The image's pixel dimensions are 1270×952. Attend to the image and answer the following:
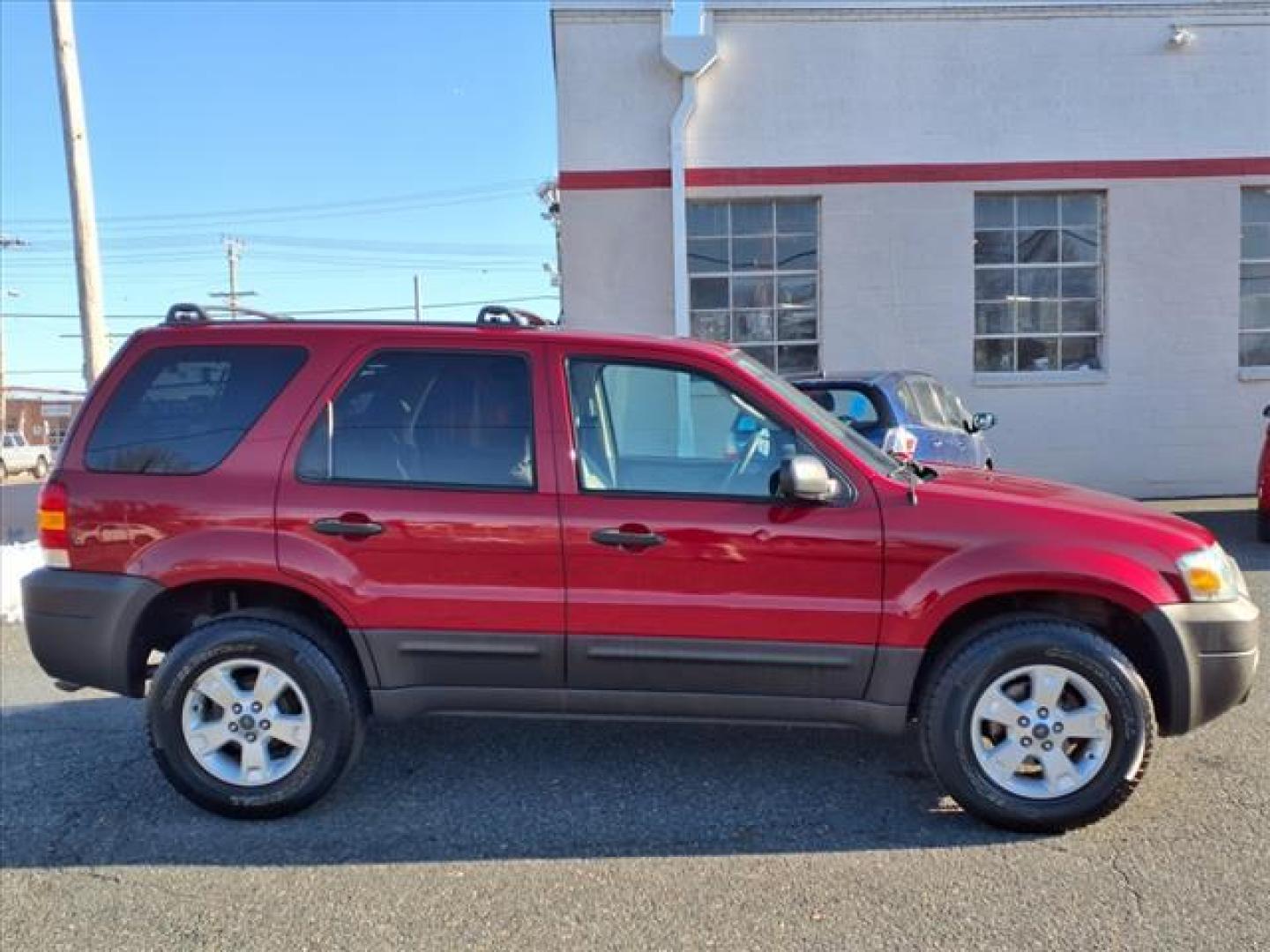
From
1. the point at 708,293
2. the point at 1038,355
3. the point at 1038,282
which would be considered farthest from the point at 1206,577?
the point at 1038,282

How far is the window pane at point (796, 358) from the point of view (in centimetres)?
1255

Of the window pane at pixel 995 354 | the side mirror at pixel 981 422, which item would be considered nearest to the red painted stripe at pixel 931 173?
the window pane at pixel 995 354

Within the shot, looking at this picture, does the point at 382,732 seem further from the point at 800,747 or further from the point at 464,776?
the point at 800,747

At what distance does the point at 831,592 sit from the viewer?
3.63 metres

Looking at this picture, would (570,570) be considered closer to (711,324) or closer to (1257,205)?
(711,324)

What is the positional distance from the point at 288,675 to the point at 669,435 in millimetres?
1716

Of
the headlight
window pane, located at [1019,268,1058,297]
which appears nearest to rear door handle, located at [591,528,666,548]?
the headlight

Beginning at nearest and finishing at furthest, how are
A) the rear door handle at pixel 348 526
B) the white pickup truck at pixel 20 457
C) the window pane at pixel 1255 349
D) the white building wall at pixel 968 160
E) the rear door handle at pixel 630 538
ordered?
the rear door handle at pixel 630 538 → the rear door handle at pixel 348 526 → the white building wall at pixel 968 160 → the window pane at pixel 1255 349 → the white pickup truck at pixel 20 457

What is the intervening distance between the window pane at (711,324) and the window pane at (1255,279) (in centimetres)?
648

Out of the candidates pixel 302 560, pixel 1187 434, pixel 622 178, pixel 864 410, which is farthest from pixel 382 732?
pixel 1187 434

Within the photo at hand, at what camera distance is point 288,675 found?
3799mm

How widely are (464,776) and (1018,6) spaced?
11.7m

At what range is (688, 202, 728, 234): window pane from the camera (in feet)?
40.7

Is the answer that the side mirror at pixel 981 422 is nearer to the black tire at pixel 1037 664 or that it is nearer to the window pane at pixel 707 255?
the window pane at pixel 707 255
